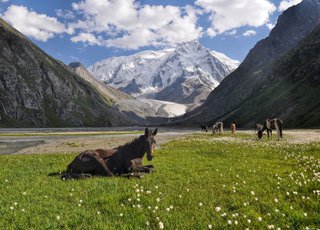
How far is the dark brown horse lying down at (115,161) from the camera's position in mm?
17812

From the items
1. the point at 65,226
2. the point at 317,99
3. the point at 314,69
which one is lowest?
the point at 65,226

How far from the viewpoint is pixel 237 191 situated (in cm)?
1352

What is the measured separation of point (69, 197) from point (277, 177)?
31.4 ft

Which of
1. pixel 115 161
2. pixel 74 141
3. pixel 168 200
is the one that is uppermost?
pixel 115 161

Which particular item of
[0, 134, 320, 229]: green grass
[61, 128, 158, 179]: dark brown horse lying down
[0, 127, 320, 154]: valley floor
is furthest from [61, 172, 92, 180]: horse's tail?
[0, 127, 320, 154]: valley floor

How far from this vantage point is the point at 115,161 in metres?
18.3

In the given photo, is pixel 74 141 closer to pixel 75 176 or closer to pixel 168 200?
pixel 75 176

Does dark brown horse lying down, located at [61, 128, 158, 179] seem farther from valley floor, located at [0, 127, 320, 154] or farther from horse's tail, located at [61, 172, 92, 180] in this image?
valley floor, located at [0, 127, 320, 154]

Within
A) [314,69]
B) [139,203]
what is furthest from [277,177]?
[314,69]

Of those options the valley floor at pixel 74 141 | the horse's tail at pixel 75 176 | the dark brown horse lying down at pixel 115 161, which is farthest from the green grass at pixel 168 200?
the valley floor at pixel 74 141

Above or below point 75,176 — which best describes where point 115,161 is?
above

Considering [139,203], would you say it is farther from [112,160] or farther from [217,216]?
[112,160]

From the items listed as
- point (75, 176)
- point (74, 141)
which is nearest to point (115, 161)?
point (75, 176)

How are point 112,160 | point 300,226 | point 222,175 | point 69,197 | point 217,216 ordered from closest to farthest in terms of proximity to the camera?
1. point 300,226
2. point 217,216
3. point 69,197
4. point 222,175
5. point 112,160
